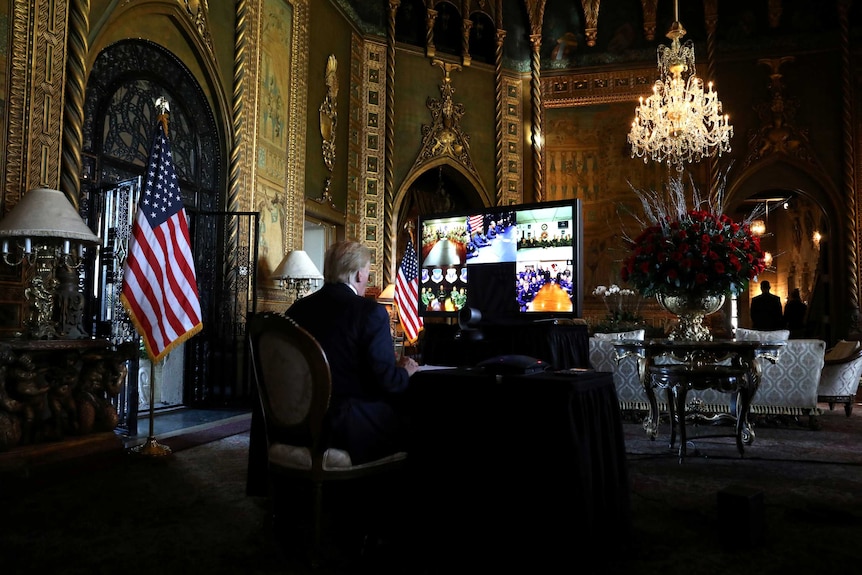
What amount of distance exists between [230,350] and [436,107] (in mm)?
6245

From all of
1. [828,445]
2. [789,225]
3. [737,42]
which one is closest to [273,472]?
[828,445]

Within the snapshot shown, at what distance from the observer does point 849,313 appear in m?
10.6

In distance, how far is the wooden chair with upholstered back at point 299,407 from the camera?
241cm

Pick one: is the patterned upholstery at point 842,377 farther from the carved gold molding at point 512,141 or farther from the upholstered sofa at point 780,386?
the carved gold molding at point 512,141

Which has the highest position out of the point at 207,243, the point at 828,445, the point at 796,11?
the point at 796,11

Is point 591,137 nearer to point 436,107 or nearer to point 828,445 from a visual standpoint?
point 436,107

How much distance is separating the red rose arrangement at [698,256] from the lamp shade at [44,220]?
381cm

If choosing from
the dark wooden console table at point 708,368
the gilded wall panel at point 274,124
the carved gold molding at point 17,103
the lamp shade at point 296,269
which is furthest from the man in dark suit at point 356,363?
the gilded wall panel at point 274,124

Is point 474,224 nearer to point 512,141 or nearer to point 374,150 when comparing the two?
point 374,150

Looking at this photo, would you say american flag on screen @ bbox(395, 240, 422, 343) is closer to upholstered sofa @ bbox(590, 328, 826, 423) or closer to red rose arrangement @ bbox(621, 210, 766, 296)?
upholstered sofa @ bbox(590, 328, 826, 423)

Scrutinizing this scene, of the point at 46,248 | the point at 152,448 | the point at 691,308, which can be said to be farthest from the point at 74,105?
the point at 691,308

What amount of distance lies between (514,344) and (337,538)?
1.36 m

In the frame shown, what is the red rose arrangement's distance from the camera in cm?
441

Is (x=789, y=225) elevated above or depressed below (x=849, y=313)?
above
